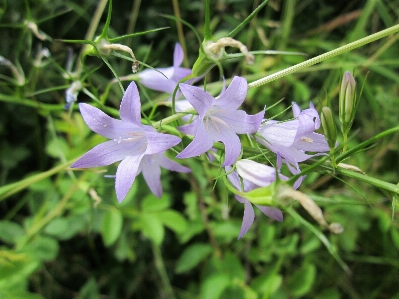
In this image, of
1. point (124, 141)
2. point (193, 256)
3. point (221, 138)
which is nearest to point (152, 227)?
point (193, 256)

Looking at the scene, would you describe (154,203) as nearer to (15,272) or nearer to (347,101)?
(15,272)

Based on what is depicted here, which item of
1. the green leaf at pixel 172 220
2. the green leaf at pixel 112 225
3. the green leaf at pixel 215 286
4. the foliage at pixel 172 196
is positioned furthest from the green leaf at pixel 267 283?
the green leaf at pixel 112 225

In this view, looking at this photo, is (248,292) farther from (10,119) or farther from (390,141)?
(10,119)

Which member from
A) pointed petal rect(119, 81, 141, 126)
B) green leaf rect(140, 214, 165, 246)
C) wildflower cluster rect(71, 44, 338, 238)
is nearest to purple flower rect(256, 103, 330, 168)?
wildflower cluster rect(71, 44, 338, 238)

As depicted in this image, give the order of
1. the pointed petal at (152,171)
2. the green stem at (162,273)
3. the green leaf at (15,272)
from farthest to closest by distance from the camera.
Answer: the green stem at (162,273)
the green leaf at (15,272)
the pointed petal at (152,171)

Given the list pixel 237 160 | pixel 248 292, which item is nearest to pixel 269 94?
pixel 248 292

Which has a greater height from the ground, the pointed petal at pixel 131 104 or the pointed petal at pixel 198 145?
the pointed petal at pixel 131 104

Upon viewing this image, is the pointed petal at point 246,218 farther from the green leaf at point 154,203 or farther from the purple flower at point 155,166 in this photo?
the green leaf at point 154,203
